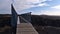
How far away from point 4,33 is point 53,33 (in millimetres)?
1748

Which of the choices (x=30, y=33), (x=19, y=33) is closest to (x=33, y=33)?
(x=30, y=33)

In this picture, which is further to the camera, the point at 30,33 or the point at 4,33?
the point at 4,33

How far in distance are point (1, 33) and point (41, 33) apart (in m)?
1.40

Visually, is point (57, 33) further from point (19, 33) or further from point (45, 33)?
point (19, 33)

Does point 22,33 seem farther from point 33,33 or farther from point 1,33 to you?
point 1,33

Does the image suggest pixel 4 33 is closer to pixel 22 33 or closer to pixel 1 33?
pixel 1 33

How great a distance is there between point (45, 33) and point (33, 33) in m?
3.55

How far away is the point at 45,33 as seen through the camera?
5.85 m

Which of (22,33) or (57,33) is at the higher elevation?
(22,33)

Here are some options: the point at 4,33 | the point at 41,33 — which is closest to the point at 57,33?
the point at 41,33

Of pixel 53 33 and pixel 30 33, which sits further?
pixel 53 33

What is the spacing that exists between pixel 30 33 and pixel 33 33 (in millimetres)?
43

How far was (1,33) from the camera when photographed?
591cm

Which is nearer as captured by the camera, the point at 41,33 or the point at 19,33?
the point at 19,33
